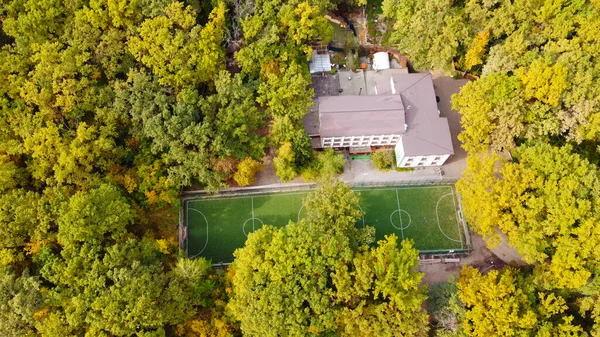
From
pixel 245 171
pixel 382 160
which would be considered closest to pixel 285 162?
pixel 245 171

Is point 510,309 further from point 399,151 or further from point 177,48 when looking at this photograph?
point 177,48

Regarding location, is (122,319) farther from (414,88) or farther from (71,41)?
(414,88)

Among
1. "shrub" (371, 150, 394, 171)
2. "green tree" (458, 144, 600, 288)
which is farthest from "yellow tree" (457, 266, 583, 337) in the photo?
"shrub" (371, 150, 394, 171)

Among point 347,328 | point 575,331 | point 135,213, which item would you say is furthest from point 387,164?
point 135,213

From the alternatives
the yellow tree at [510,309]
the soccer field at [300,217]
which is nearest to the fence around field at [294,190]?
the soccer field at [300,217]

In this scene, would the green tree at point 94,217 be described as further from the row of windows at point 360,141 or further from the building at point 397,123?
the row of windows at point 360,141

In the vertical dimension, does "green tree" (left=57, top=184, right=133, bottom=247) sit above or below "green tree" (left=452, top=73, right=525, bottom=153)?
below

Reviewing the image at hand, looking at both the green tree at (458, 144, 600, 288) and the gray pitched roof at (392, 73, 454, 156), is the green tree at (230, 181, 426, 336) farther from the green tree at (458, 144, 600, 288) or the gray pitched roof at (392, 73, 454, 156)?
the gray pitched roof at (392, 73, 454, 156)
